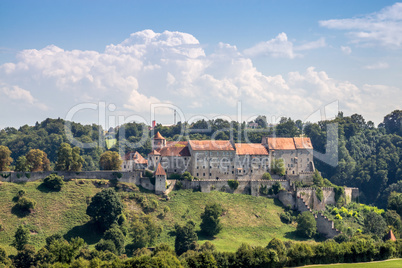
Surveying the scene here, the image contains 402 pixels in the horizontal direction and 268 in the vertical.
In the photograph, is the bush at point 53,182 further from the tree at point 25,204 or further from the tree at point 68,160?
the tree at point 25,204

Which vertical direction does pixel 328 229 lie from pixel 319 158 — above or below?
below

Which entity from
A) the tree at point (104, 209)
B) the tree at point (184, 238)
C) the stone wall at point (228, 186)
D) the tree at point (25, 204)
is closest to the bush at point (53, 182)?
the tree at point (25, 204)

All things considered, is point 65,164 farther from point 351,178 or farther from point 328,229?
point 351,178

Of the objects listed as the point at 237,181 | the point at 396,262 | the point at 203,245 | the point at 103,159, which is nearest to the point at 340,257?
the point at 396,262

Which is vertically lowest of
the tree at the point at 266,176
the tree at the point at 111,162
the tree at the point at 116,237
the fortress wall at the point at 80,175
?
the tree at the point at 116,237

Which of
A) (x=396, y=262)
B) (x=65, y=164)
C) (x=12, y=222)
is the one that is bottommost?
(x=396, y=262)

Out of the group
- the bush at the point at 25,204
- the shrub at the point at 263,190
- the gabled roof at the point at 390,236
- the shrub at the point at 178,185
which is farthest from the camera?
the shrub at the point at 263,190
